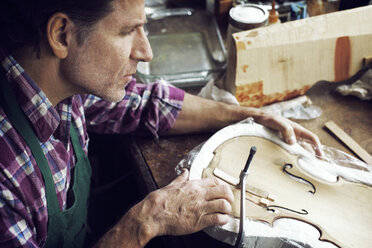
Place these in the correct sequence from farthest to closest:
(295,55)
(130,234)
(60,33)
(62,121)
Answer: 1. (295,55)
2. (62,121)
3. (130,234)
4. (60,33)

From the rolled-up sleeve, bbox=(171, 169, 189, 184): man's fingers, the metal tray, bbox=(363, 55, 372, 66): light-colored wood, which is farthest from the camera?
the metal tray

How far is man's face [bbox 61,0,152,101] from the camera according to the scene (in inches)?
38.9

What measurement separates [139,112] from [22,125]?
51 cm

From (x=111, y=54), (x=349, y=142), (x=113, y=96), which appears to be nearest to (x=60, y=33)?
(x=111, y=54)

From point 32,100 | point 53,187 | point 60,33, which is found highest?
point 60,33

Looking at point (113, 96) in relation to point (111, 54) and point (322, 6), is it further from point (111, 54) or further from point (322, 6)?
point (322, 6)

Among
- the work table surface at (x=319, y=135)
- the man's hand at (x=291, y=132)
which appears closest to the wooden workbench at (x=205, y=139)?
the work table surface at (x=319, y=135)

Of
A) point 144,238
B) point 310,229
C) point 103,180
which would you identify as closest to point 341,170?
point 310,229

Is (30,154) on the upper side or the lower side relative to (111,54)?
lower

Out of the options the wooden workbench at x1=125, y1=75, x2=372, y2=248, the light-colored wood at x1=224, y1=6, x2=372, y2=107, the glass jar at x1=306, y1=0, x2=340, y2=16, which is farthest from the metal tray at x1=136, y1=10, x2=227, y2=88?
the glass jar at x1=306, y1=0, x2=340, y2=16

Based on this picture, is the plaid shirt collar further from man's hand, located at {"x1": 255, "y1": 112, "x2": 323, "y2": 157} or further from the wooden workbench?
man's hand, located at {"x1": 255, "y1": 112, "x2": 323, "y2": 157}

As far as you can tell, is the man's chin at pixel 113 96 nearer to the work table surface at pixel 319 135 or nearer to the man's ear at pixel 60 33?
the man's ear at pixel 60 33

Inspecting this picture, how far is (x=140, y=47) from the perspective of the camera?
1.09 meters

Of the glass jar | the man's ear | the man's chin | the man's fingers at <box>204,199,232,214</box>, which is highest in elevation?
the man's ear
